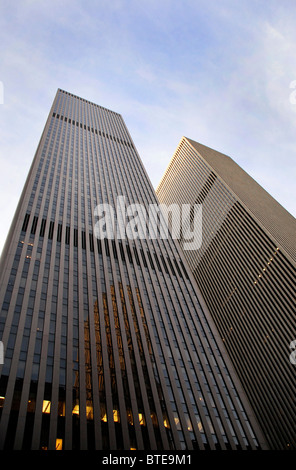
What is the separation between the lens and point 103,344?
38.3 meters

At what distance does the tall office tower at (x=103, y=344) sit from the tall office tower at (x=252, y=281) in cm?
2472

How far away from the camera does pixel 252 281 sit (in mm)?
79625

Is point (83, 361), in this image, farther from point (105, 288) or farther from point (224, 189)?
point (224, 189)

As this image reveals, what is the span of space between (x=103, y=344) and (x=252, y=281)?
172 ft

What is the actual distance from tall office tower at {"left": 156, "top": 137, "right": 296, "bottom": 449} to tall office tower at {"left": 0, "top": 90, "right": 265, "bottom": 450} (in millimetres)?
24719

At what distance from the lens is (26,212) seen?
185 feet

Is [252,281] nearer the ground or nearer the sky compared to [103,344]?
nearer the sky

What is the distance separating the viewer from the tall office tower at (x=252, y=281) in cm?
6291

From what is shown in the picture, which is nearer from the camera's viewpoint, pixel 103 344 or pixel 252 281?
pixel 103 344

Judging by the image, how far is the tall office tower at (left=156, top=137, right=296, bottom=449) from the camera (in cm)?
6291

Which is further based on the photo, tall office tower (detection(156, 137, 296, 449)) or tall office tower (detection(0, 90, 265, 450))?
tall office tower (detection(156, 137, 296, 449))

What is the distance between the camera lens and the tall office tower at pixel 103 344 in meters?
30.3

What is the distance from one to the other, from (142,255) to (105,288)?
47.5 ft

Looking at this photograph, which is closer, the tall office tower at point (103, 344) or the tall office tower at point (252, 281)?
the tall office tower at point (103, 344)
